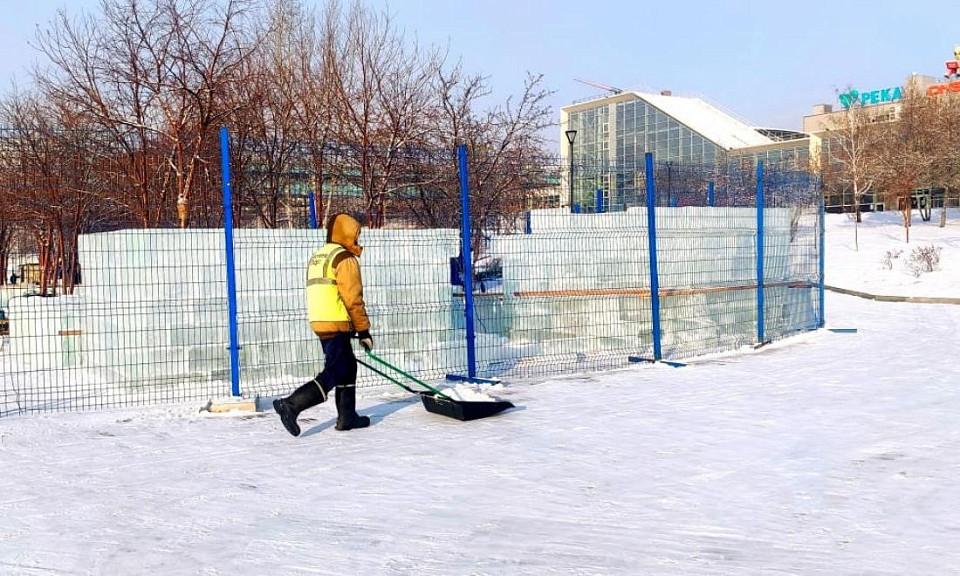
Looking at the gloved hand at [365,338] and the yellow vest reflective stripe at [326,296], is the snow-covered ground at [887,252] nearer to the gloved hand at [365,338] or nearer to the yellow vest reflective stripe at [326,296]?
the gloved hand at [365,338]

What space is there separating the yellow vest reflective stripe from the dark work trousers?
0.56 feet

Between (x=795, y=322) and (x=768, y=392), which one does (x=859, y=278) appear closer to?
(x=795, y=322)

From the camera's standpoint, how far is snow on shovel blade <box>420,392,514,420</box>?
675 cm

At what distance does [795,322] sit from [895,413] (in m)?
5.82

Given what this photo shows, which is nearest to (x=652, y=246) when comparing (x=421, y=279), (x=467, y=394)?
(x=421, y=279)

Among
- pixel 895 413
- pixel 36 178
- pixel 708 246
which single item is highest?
pixel 36 178

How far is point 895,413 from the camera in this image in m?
6.89

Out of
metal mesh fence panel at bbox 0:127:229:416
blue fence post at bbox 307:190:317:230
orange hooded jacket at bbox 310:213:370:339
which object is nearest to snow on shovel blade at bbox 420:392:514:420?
orange hooded jacket at bbox 310:213:370:339

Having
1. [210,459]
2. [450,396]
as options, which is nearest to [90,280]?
[210,459]

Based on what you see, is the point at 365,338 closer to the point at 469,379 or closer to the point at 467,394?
the point at 467,394

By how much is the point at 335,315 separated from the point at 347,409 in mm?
788

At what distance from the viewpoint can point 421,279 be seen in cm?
937

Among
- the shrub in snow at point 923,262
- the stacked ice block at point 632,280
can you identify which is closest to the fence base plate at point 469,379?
the stacked ice block at point 632,280

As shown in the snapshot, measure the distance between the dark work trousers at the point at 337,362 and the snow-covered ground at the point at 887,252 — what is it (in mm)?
18037
